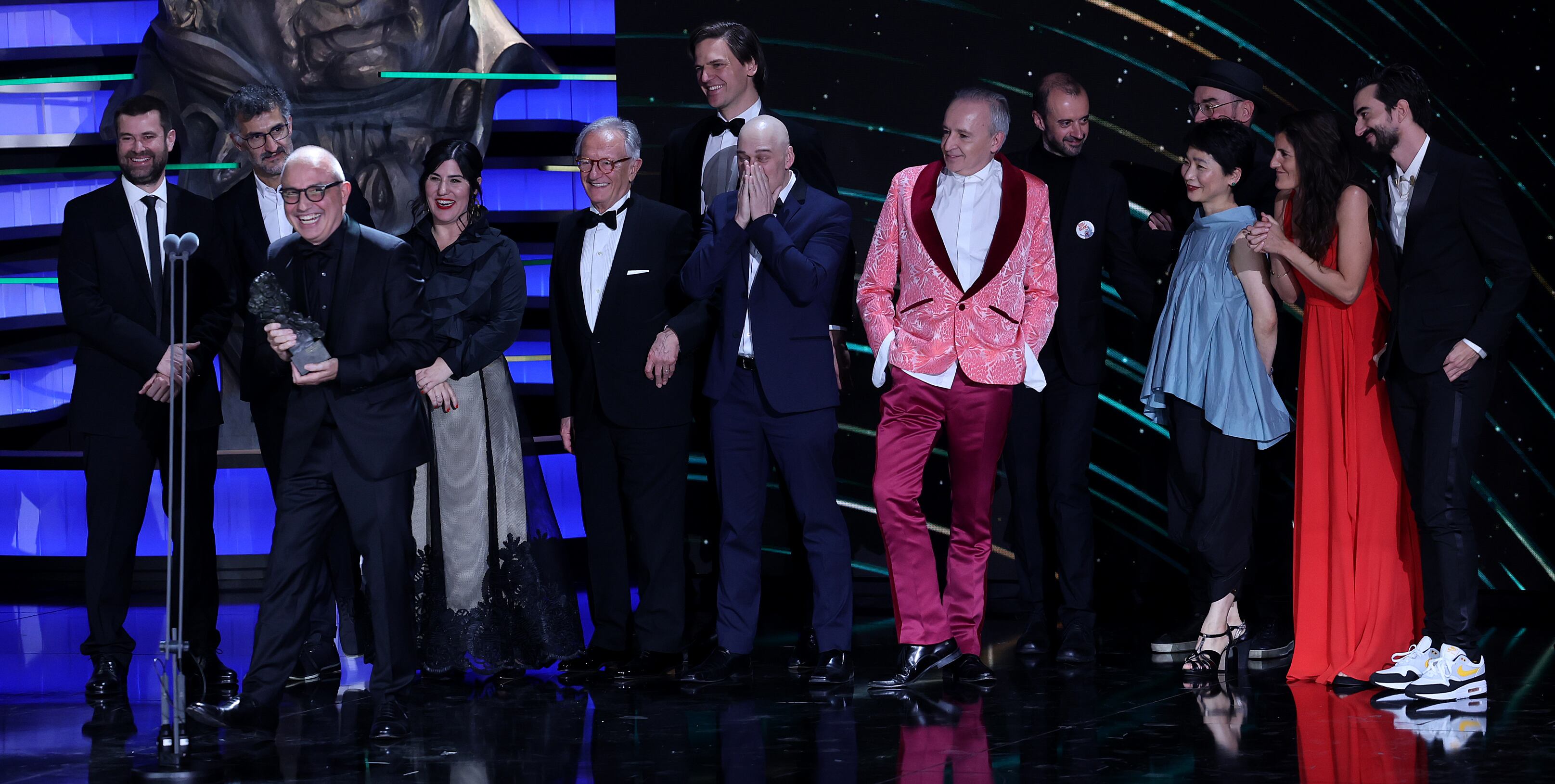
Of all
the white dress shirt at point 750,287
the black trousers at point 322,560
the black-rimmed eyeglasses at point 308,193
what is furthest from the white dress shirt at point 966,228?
the black-rimmed eyeglasses at point 308,193

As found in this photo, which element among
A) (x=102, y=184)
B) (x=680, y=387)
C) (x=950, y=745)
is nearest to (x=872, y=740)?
(x=950, y=745)

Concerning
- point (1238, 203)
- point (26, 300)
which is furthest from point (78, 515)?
point (1238, 203)

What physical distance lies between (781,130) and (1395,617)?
2.34 metres

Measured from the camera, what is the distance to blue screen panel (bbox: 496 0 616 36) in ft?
20.5

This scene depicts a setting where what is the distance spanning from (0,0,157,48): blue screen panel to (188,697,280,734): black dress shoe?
13.1 feet

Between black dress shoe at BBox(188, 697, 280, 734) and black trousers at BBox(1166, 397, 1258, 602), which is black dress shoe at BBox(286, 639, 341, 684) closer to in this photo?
black dress shoe at BBox(188, 697, 280, 734)

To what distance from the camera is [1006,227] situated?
13.6ft

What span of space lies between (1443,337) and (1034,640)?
61.7 inches

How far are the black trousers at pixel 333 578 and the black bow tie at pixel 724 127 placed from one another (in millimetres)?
1572

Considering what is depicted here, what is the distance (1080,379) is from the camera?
15.4 feet

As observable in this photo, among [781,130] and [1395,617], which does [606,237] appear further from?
[1395,617]

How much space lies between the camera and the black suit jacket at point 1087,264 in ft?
15.4

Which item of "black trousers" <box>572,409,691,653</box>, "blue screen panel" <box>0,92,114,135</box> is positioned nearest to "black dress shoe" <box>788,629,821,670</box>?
"black trousers" <box>572,409,691,653</box>

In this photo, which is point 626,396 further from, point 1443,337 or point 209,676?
point 1443,337
